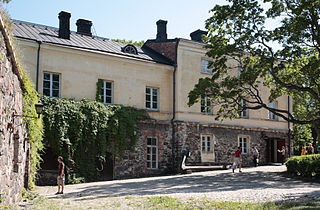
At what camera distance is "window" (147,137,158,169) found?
24891mm

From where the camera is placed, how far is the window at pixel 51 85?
21848 millimetres

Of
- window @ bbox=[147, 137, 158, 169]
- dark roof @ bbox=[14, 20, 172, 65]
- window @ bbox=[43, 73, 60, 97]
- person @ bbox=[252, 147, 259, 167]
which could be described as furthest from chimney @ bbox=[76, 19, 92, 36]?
person @ bbox=[252, 147, 259, 167]

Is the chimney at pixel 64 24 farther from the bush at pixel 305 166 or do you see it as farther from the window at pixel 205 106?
the bush at pixel 305 166

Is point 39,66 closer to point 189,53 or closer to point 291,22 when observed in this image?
point 189,53

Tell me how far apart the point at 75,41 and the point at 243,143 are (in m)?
14.0

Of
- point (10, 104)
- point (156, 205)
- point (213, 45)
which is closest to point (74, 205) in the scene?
point (156, 205)

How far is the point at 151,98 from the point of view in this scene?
25.8 meters

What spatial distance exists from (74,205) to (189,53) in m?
17.4

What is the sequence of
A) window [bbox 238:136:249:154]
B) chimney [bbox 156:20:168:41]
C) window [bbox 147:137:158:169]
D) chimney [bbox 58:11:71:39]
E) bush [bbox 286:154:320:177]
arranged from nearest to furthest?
bush [bbox 286:154:320:177]
chimney [bbox 58:11:71:39]
window [bbox 147:137:158:169]
window [bbox 238:136:249:154]
chimney [bbox 156:20:168:41]

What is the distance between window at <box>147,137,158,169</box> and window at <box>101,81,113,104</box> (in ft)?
11.6

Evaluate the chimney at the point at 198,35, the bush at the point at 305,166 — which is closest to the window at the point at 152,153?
the bush at the point at 305,166

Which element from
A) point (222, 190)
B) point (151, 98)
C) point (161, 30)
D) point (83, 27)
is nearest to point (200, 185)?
point (222, 190)

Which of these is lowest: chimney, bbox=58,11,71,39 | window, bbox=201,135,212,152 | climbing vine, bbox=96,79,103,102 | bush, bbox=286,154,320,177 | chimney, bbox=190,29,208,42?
bush, bbox=286,154,320,177

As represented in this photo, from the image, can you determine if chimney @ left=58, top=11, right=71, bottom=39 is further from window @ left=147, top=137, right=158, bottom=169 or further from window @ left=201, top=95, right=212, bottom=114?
window @ left=201, top=95, right=212, bottom=114
